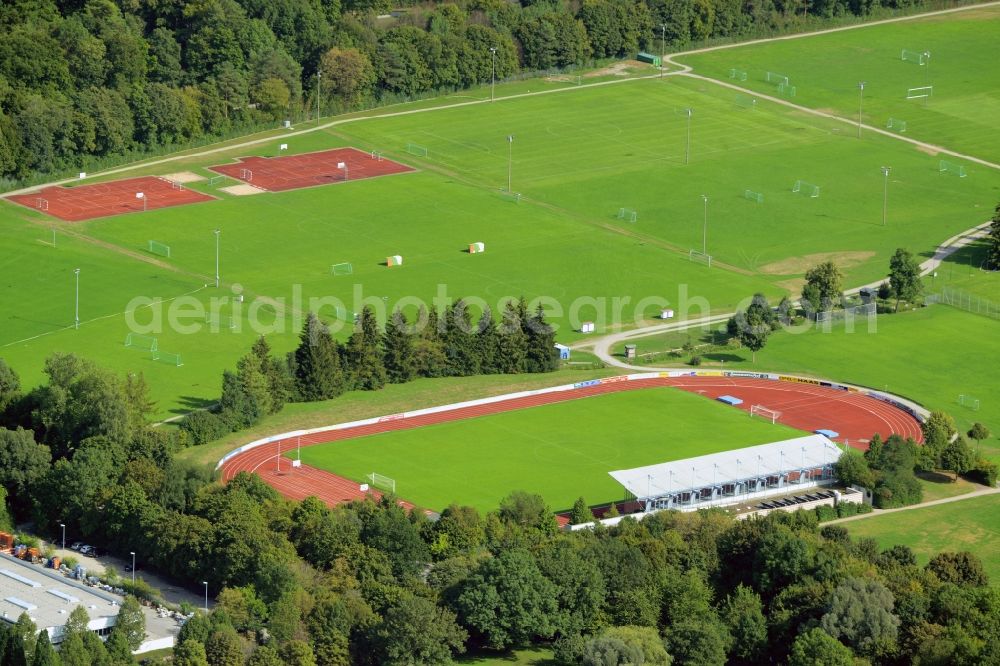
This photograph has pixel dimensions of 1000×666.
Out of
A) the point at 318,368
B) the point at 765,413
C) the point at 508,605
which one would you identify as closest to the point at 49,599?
the point at 508,605

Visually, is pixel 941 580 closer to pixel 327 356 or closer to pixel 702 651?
pixel 702 651

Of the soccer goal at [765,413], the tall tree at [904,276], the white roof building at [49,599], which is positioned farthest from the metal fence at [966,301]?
the white roof building at [49,599]

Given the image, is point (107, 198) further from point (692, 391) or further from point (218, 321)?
point (692, 391)

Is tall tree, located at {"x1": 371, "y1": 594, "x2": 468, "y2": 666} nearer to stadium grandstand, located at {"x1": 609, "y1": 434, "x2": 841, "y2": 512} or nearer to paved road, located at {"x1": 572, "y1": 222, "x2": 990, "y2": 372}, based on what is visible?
stadium grandstand, located at {"x1": 609, "y1": 434, "x2": 841, "y2": 512}

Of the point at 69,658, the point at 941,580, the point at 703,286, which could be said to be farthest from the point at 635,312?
the point at 69,658

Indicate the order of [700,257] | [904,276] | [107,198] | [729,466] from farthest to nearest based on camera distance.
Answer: [107,198] → [700,257] → [904,276] → [729,466]

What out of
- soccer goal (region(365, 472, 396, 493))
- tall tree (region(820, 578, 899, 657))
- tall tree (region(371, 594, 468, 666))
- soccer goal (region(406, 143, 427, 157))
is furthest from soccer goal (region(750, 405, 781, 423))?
soccer goal (region(406, 143, 427, 157))
